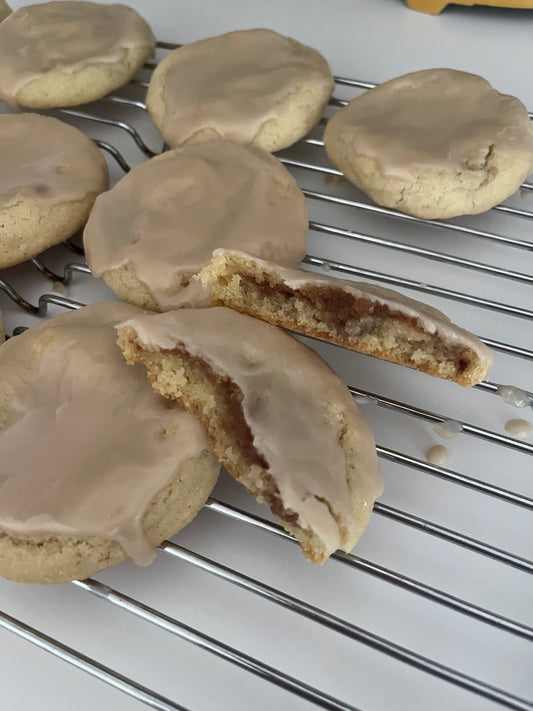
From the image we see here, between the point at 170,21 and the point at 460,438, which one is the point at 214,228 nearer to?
the point at 460,438

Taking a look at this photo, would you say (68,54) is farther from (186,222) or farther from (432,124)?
(432,124)

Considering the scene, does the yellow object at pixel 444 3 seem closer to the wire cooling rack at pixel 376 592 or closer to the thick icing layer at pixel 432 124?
the thick icing layer at pixel 432 124

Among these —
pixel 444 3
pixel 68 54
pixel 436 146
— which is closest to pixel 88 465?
pixel 436 146

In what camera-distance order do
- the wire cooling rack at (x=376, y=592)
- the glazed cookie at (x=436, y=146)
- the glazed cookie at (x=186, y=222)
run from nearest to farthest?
the wire cooling rack at (x=376, y=592) < the glazed cookie at (x=186, y=222) < the glazed cookie at (x=436, y=146)

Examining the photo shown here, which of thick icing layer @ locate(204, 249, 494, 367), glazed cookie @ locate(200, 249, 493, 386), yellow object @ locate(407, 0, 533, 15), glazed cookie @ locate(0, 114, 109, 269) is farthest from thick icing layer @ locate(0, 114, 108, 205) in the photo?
yellow object @ locate(407, 0, 533, 15)

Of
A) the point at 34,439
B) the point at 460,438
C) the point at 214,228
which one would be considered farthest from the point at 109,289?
the point at 460,438

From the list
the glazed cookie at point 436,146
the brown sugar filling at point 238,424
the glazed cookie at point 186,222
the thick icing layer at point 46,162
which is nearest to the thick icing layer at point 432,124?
the glazed cookie at point 436,146

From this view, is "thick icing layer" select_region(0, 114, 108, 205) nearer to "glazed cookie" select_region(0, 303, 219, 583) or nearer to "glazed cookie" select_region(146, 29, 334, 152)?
"glazed cookie" select_region(146, 29, 334, 152)
